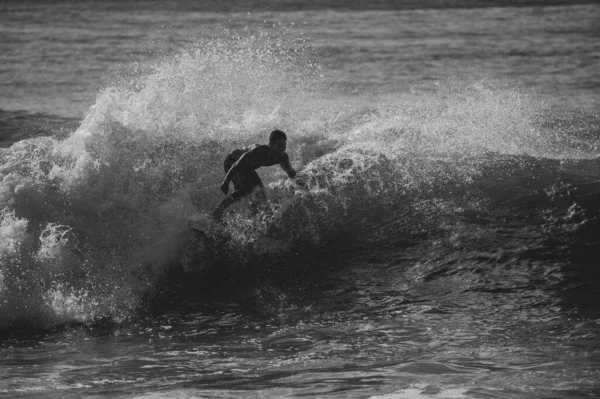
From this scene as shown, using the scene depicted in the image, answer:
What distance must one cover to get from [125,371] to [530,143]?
10858 mm

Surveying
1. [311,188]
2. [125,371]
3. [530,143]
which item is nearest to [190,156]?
[311,188]

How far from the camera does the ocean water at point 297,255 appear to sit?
9250mm

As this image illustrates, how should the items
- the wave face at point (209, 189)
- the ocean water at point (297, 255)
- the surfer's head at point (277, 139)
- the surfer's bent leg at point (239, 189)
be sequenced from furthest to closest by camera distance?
the surfer's bent leg at point (239, 189)
the surfer's head at point (277, 139)
the wave face at point (209, 189)
the ocean water at point (297, 255)

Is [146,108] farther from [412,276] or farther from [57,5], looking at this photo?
[57,5]

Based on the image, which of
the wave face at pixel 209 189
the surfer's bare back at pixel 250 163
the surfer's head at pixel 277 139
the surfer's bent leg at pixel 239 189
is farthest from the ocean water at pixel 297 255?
the surfer's head at pixel 277 139

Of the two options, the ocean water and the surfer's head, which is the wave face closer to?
the ocean water

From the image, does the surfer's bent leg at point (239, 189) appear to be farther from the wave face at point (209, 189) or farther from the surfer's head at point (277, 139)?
the surfer's head at point (277, 139)

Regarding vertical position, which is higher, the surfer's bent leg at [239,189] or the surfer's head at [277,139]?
the surfer's head at [277,139]

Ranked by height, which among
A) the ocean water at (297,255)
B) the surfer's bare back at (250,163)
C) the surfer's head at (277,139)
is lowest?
the ocean water at (297,255)

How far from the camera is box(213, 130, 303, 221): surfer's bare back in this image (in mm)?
12250

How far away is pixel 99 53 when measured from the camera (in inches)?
1266

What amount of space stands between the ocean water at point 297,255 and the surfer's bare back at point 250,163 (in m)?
0.40

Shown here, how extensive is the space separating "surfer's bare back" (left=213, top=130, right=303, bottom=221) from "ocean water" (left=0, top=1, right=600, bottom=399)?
398 millimetres

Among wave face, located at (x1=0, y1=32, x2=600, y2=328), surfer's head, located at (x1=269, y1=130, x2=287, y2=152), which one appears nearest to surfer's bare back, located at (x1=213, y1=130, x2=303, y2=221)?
surfer's head, located at (x1=269, y1=130, x2=287, y2=152)
